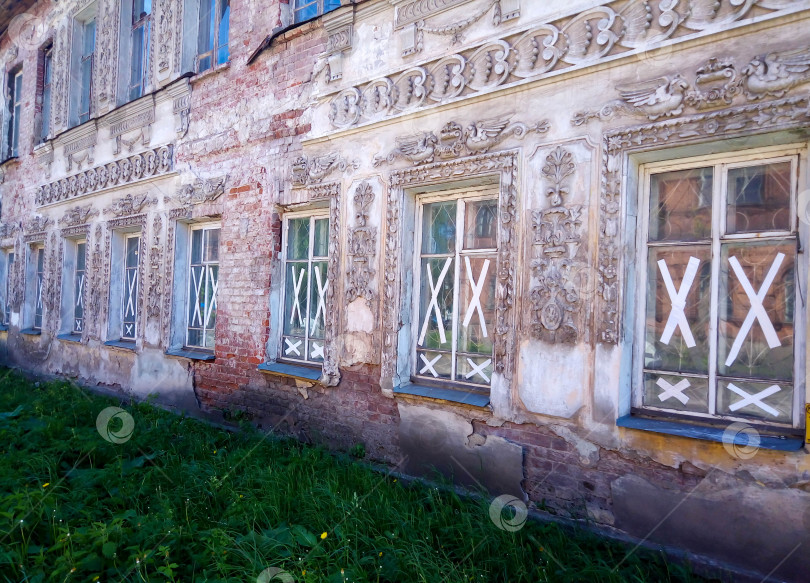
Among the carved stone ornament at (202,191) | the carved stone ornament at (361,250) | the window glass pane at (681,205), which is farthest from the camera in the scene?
the carved stone ornament at (202,191)

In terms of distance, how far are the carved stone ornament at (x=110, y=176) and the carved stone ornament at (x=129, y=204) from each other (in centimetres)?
24

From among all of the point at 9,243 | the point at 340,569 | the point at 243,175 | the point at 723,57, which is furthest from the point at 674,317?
the point at 9,243

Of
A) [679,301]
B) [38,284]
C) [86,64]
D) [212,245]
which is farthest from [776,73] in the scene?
[38,284]

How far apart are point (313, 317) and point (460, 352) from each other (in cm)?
186

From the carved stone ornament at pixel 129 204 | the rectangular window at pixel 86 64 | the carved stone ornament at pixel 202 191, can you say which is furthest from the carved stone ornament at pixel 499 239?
the rectangular window at pixel 86 64

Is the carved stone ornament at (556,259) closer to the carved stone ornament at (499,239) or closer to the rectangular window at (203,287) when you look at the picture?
the carved stone ornament at (499,239)

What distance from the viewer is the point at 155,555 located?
3.34 metres

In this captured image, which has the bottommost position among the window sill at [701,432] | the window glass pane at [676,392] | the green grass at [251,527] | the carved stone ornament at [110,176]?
the green grass at [251,527]

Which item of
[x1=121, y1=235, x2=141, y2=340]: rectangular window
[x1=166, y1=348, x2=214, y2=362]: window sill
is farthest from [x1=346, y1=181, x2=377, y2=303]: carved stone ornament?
[x1=121, y1=235, x2=141, y2=340]: rectangular window

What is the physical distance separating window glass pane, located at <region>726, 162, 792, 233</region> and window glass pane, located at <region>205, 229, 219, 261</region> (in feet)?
18.6

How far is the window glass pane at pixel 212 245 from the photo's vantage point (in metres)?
7.18

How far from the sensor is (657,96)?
3516mm

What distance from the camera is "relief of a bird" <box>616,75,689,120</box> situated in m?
3.44

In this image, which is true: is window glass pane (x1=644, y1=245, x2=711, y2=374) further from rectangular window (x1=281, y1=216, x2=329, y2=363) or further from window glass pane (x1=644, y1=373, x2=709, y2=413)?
rectangular window (x1=281, y1=216, x2=329, y2=363)
